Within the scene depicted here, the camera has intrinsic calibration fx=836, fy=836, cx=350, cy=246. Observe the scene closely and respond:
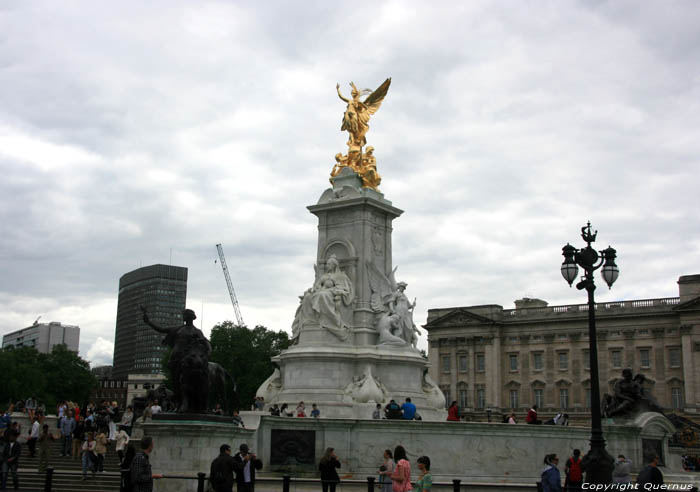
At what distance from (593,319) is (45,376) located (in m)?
92.0

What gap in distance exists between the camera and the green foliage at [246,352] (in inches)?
3031

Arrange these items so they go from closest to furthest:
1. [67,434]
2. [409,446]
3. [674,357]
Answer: [409,446]
[67,434]
[674,357]

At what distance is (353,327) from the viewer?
102 feet

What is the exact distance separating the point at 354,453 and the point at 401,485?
10.6 m

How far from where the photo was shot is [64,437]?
1123 inches

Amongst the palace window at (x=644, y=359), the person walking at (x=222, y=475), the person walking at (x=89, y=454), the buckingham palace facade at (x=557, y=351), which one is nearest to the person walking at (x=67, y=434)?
the person walking at (x=89, y=454)

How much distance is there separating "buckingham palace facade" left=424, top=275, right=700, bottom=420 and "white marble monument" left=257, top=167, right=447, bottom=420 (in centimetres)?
6096

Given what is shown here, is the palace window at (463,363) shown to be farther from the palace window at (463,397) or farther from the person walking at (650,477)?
the person walking at (650,477)

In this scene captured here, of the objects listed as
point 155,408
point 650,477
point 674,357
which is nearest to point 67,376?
point 674,357

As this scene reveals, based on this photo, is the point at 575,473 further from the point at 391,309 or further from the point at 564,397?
the point at 564,397

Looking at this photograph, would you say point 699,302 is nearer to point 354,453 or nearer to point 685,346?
point 685,346

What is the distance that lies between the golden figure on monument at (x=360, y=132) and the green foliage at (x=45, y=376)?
63.2m

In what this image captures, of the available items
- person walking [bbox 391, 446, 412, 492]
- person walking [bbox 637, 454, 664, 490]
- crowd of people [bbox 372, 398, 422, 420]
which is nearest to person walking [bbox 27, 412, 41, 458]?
crowd of people [bbox 372, 398, 422, 420]

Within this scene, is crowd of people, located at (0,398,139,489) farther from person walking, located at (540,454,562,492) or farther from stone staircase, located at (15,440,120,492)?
person walking, located at (540,454,562,492)
